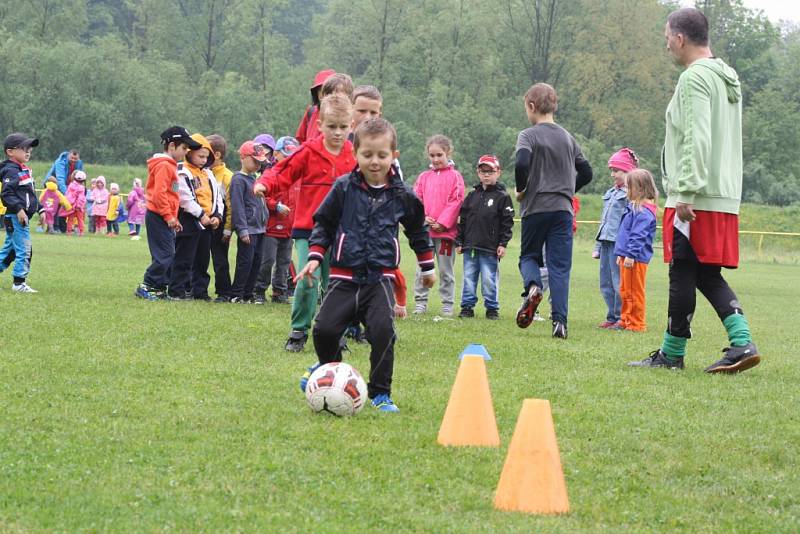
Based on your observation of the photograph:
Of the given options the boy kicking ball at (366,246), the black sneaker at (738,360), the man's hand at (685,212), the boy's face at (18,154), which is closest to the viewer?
the boy kicking ball at (366,246)

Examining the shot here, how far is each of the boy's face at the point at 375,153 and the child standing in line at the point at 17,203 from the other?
6520 millimetres

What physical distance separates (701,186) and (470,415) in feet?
10.2

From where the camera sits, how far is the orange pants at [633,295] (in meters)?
11.7

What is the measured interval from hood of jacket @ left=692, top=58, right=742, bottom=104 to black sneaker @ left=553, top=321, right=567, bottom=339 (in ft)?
9.39

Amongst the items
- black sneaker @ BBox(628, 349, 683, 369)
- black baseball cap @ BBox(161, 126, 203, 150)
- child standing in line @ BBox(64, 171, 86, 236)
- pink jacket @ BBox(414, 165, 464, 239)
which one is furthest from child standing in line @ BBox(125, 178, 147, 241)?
black sneaker @ BBox(628, 349, 683, 369)

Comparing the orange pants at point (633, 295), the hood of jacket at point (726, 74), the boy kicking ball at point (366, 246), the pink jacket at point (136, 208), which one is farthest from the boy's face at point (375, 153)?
the pink jacket at point (136, 208)

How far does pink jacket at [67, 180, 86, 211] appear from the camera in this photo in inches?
1198

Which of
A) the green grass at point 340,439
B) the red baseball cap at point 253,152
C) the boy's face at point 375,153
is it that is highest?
the red baseball cap at point 253,152

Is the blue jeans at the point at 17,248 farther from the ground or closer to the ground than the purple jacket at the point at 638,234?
closer to the ground

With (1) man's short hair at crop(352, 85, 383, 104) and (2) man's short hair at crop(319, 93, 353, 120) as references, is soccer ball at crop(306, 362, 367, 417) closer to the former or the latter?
(2) man's short hair at crop(319, 93, 353, 120)

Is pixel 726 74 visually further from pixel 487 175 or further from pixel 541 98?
pixel 487 175

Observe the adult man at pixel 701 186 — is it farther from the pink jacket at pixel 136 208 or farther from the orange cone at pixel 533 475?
the pink jacket at pixel 136 208

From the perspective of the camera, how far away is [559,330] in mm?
9953

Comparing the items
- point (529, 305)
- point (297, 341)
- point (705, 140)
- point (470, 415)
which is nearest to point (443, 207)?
point (529, 305)
